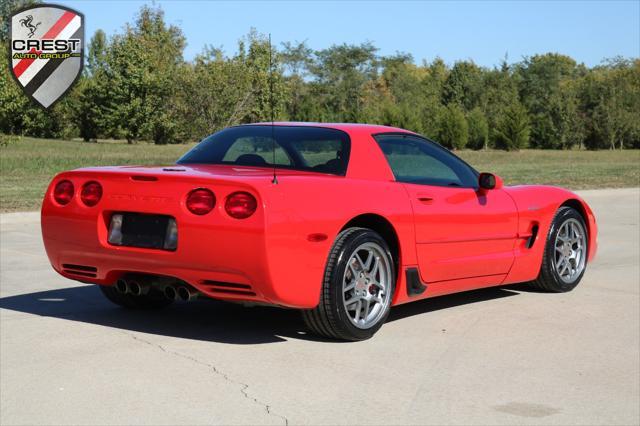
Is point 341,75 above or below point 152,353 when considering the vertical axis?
above

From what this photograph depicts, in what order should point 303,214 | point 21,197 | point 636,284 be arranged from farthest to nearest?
point 21,197 < point 636,284 < point 303,214

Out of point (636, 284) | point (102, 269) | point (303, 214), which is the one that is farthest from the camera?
point (636, 284)

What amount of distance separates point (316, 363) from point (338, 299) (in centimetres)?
49

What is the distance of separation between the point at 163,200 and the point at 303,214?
2.77ft

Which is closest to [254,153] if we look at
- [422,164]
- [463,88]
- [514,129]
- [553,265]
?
[422,164]

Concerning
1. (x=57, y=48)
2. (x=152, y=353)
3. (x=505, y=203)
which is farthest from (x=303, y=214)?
(x=57, y=48)

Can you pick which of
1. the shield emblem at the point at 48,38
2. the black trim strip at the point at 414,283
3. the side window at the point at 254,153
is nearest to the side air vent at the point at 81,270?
the side window at the point at 254,153

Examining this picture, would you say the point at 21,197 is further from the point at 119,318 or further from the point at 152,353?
the point at 152,353

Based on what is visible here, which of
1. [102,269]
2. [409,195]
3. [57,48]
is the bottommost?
[102,269]

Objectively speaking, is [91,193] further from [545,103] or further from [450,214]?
[545,103]

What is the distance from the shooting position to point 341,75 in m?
85.6

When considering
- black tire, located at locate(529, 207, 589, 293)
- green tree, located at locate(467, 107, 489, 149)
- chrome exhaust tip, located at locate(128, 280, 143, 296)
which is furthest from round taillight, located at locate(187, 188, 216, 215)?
green tree, located at locate(467, 107, 489, 149)

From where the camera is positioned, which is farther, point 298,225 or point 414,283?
point 414,283

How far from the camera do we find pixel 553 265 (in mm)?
7902
